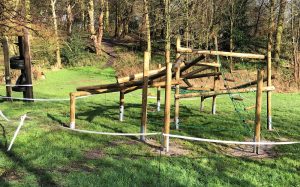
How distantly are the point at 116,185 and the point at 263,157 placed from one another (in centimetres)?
323

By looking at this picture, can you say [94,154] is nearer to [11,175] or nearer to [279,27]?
[11,175]

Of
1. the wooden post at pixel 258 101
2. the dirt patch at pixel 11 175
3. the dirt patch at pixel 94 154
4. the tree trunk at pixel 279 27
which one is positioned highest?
the tree trunk at pixel 279 27

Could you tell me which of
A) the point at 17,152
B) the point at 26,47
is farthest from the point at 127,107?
the point at 17,152

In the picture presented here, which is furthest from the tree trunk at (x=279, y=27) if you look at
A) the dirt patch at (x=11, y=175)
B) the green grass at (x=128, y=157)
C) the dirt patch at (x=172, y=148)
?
the dirt patch at (x=11, y=175)

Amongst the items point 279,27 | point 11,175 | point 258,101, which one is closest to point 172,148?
point 258,101

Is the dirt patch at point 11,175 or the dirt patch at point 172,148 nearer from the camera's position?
the dirt patch at point 11,175

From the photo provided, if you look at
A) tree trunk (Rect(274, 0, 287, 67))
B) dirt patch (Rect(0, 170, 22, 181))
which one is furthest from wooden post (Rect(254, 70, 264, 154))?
tree trunk (Rect(274, 0, 287, 67))

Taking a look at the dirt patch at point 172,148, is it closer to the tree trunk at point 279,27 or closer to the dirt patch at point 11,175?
the dirt patch at point 11,175

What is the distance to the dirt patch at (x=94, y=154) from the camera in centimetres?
658

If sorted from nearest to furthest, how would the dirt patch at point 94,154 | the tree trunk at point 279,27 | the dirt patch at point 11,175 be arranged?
the dirt patch at point 11,175
the dirt patch at point 94,154
the tree trunk at point 279,27

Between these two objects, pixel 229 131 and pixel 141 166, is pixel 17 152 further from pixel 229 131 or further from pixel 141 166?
pixel 229 131

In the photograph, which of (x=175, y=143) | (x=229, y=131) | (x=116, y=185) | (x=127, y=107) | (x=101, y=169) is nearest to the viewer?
(x=116, y=185)

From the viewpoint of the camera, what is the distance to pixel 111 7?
44438mm

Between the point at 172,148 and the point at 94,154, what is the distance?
1.58m
